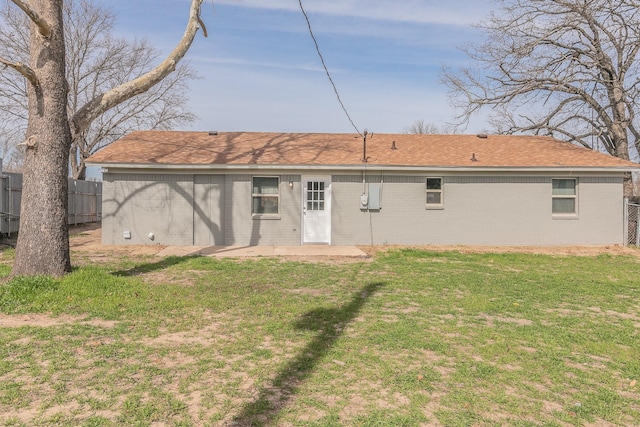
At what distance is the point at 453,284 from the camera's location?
803cm

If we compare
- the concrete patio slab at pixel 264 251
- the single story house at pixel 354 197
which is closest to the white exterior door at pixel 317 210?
the single story house at pixel 354 197

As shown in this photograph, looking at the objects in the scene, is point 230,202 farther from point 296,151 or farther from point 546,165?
point 546,165

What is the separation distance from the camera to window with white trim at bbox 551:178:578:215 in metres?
13.9

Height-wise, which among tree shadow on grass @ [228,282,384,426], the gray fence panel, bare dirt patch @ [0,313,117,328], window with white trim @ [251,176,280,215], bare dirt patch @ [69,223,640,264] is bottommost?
tree shadow on grass @ [228,282,384,426]

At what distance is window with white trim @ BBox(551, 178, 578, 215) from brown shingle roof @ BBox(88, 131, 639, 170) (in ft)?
A: 2.10

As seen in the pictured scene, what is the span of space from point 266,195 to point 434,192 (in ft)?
17.5

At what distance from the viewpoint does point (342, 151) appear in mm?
14477

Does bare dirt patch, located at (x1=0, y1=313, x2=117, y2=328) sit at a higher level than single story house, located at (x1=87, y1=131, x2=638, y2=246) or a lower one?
lower

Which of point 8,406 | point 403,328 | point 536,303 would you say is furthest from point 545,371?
point 8,406

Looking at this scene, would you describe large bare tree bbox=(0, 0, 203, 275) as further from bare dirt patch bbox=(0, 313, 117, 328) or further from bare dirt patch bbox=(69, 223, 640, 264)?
bare dirt patch bbox=(69, 223, 640, 264)

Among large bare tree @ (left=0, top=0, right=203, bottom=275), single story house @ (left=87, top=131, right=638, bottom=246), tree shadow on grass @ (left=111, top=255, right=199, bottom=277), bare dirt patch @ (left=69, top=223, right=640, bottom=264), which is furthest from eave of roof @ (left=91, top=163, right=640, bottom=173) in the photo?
large bare tree @ (left=0, top=0, right=203, bottom=275)

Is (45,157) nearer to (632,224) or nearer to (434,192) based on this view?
(434,192)

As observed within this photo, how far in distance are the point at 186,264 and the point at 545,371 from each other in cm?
764

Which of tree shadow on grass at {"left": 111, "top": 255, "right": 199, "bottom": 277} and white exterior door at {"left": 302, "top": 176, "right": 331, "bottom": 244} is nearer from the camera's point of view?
tree shadow on grass at {"left": 111, "top": 255, "right": 199, "bottom": 277}
